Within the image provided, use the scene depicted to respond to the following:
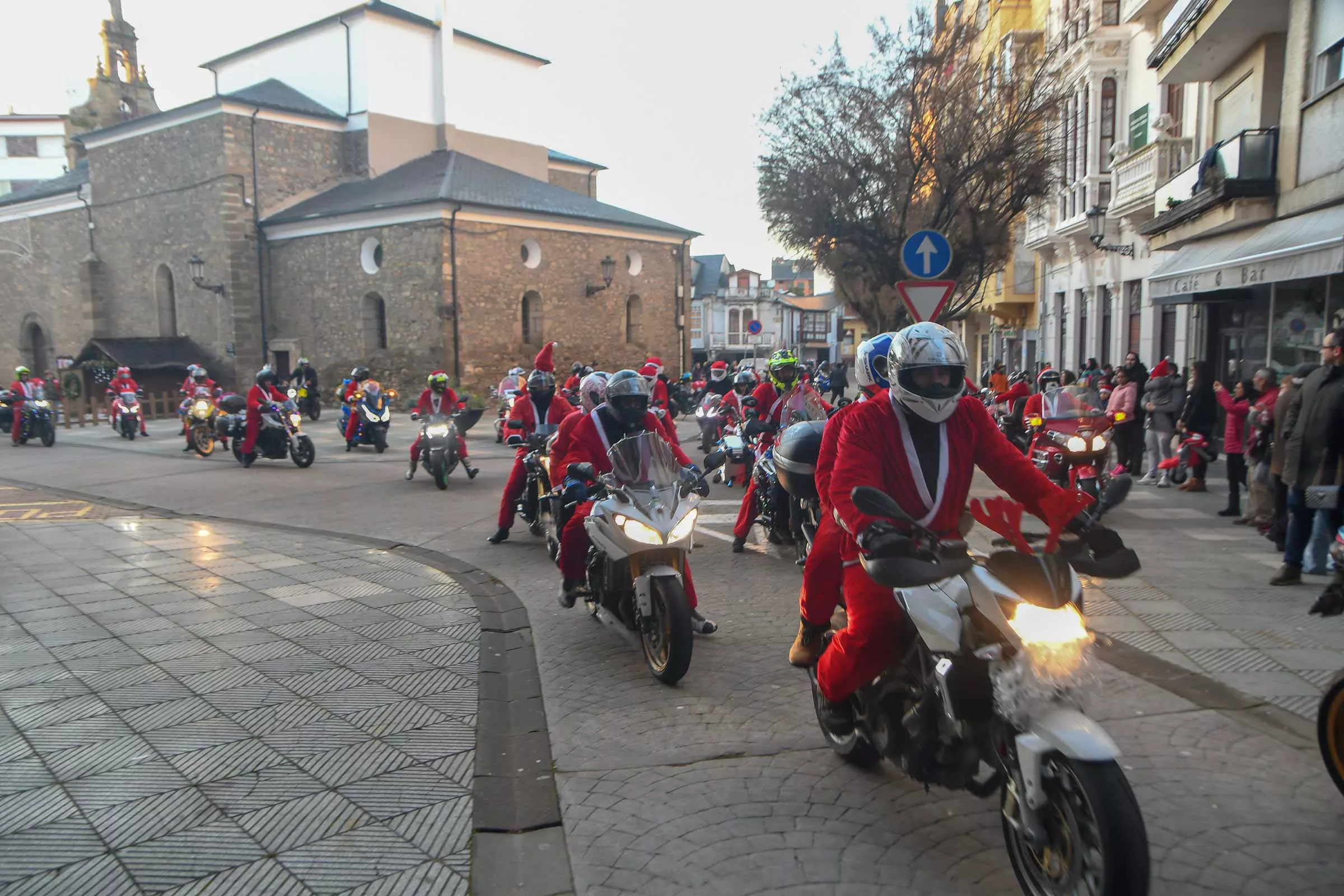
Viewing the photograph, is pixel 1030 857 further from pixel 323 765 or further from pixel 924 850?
pixel 323 765

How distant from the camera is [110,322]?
39719 millimetres

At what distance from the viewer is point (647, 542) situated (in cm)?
483

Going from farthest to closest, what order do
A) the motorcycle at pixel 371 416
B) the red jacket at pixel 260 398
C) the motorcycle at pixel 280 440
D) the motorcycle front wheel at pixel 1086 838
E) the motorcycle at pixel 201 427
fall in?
the motorcycle at pixel 371 416, the motorcycle at pixel 201 427, the motorcycle at pixel 280 440, the red jacket at pixel 260 398, the motorcycle front wheel at pixel 1086 838

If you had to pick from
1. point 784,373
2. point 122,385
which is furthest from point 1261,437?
point 122,385

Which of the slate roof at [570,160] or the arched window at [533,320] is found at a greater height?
the slate roof at [570,160]

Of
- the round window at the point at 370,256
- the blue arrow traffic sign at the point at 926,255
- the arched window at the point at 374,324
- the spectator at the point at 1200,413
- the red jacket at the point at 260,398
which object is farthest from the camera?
the arched window at the point at 374,324

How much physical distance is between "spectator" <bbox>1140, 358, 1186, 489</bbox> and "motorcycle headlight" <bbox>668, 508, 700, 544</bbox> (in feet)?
28.5

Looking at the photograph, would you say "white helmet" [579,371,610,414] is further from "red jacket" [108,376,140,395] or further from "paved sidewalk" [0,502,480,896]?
"red jacket" [108,376,140,395]

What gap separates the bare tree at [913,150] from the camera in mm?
17000

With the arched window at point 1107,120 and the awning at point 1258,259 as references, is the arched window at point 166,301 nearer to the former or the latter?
the arched window at point 1107,120

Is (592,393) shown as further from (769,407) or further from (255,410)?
(255,410)

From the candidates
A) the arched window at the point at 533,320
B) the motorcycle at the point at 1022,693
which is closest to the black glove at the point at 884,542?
the motorcycle at the point at 1022,693

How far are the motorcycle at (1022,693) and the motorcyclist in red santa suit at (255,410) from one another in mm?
14273

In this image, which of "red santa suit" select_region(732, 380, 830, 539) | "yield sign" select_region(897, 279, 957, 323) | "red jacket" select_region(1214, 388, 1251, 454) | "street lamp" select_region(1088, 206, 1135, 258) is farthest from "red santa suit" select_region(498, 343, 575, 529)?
"street lamp" select_region(1088, 206, 1135, 258)
